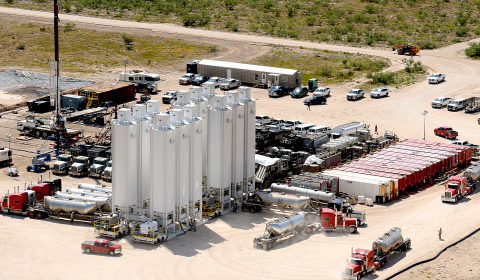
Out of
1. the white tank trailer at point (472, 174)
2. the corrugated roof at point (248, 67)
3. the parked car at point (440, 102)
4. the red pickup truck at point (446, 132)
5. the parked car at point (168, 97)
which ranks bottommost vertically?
the white tank trailer at point (472, 174)

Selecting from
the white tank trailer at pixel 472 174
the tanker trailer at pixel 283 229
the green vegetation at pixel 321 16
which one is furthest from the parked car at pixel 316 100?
the tanker trailer at pixel 283 229

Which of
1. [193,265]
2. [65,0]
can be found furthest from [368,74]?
[65,0]

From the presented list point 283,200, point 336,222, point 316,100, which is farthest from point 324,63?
point 336,222

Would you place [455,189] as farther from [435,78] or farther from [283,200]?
[435,78]

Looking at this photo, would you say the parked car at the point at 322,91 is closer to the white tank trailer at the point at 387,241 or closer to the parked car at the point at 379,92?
the parked car at the point at 379,92

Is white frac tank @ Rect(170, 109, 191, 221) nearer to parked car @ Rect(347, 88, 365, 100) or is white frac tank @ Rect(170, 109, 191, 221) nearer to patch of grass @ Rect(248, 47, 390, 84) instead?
parked car @ Rect(347, 88, 365, 100)

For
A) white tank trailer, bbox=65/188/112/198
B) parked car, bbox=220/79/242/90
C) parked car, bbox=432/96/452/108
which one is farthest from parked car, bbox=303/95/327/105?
white tank trailer, bbox=65/188/112/198

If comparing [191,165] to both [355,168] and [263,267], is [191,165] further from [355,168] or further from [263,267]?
[355,168]
